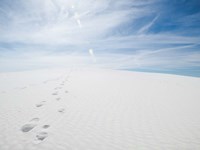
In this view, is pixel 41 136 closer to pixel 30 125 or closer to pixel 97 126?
pixel 30 125

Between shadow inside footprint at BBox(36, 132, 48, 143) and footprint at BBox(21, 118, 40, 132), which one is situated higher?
footprint at BBox(21, 118, 40, 132)

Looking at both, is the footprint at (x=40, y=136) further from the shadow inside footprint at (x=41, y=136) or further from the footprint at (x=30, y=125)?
the footprint at (x=30, y=125)

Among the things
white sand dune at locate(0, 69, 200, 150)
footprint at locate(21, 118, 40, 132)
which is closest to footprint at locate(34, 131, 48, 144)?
white sand dune at locate(0, 69, 200, 150)

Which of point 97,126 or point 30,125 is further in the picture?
point 97,126

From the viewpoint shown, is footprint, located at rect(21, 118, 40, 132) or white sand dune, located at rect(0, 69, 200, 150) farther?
footprint, located at rect(21, 118, 40, 132)

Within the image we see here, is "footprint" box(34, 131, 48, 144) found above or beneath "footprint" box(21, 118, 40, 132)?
beneath

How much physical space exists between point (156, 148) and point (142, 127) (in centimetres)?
123

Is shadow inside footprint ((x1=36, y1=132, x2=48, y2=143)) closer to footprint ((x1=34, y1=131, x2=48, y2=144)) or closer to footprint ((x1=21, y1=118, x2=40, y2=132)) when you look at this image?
footprint ((x1=34, y1=131, x2=48, y2=144))

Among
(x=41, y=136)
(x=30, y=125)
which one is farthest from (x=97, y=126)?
(x=30, y=125)

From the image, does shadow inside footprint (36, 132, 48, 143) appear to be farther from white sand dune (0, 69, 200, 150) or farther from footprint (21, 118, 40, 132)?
footprint (21, 118, 40, 132)

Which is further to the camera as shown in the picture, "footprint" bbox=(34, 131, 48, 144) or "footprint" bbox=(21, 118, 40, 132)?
"footprint" bbox=(21, 118, 40, 132)

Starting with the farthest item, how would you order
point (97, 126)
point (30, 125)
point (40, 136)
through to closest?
1. point (97, 126)
2. point (30, 125)
3. point (40, 136)

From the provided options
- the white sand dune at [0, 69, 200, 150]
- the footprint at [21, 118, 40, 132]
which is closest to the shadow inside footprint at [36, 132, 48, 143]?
the white sand dune at [0, 69, 200, 150]

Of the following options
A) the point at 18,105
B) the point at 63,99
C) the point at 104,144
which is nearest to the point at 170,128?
the point at 104,144
